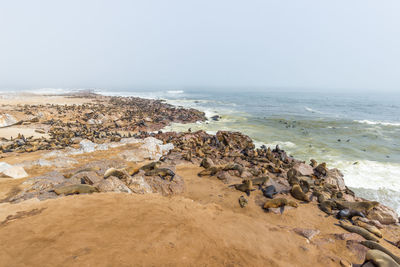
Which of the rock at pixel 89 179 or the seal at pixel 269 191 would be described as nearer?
the rock at pixel 89 179

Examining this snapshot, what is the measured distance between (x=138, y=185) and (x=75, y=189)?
2.12 m

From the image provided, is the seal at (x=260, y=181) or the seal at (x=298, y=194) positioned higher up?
the seal at (x=260, y=181)

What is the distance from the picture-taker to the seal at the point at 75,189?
6.23 meters

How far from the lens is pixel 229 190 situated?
816 cm

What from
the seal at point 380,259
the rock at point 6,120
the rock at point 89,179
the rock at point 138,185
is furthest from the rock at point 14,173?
the rock at point 6,120

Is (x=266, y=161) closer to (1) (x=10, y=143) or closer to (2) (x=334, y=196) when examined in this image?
(2) (x=334, y=196)

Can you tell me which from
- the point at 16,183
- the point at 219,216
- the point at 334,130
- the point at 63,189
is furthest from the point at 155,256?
the point at 334,130

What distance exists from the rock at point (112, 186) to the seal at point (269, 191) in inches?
218

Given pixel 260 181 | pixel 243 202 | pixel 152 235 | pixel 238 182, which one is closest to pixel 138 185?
pixel 152 235

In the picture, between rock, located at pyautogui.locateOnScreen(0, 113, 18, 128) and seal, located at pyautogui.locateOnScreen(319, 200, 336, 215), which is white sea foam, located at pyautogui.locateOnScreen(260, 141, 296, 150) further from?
rock, located at pyautogui.locateOnScreen(0, 113, 18, 128)

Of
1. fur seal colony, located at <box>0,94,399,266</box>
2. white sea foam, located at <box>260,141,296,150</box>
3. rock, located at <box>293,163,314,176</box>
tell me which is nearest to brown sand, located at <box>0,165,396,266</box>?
fur seal colony, located at <box>0,94,399,266</box>

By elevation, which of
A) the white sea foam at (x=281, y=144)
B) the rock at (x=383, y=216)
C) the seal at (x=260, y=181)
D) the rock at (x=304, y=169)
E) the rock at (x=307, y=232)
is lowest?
the white sea foam at (x=281, y=144)

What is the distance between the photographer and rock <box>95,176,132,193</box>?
6629 millimetres

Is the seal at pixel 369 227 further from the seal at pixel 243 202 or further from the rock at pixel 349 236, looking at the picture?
the seal at pixel 243 202
